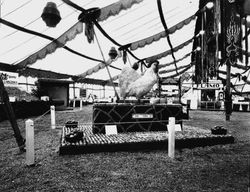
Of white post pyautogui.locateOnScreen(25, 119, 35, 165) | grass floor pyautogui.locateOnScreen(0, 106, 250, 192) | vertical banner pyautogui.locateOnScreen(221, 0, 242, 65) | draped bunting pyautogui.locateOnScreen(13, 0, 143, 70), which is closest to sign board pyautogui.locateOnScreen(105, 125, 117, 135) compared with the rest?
grass floor pyautogui.locateOnScreen(0, 106, 250, 192)

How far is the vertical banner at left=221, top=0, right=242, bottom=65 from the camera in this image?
5.92 m

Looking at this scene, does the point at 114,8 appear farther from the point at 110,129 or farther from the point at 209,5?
the point at 209,5

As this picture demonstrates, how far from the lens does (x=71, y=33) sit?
5324mm

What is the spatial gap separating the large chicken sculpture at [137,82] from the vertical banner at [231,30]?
3.44 metres

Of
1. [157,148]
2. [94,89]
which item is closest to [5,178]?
[157,148]

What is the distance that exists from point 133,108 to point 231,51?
13.8 ft

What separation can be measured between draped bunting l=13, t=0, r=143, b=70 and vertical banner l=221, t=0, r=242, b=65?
301 cm

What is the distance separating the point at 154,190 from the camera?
5.94 feet

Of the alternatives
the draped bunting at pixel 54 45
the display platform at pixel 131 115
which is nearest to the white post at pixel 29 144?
the display platform at pixel 131 115

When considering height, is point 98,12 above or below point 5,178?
above

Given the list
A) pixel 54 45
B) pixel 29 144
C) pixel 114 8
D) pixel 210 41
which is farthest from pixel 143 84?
pixel 210 41

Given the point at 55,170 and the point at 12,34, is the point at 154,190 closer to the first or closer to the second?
the point at 55,170

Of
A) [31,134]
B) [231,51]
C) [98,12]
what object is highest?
[98,12]

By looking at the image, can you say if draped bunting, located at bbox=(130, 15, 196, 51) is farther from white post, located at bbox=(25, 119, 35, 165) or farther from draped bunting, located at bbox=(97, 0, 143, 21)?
white post, located at bbox=(25, 119, 35, 165)
